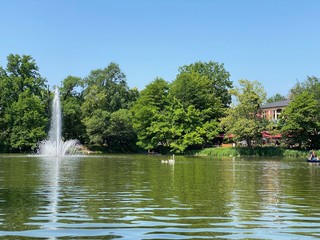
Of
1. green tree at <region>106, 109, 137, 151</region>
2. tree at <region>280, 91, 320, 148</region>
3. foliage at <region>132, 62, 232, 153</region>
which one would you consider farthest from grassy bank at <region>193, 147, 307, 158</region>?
green tree at <region>106, 109, 137, 151</region>

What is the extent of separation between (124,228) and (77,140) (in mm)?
81518

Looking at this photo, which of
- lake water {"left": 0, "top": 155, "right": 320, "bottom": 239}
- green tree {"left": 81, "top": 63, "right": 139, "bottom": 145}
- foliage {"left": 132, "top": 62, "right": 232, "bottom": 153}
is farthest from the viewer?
green tree {"left": 81, "top": 63, "right": 139, "bottom": 145}

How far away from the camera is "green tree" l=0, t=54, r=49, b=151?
81625 millimetres

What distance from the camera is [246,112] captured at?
2990 inches

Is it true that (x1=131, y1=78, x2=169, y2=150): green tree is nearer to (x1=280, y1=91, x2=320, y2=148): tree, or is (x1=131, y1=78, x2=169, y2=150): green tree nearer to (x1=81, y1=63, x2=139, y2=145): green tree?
(x1=81, y1=63, x2=139, y2=145): green tree

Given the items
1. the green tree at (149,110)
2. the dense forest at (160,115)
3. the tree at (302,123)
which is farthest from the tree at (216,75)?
the tree at (302,123)

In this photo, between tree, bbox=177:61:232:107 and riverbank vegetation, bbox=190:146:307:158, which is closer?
riverbank vegetation, bbox=190:146:307:158

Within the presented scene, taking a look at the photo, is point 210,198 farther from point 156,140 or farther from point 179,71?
point 179,71

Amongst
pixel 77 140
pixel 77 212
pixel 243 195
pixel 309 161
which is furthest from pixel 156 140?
pixel 77 212

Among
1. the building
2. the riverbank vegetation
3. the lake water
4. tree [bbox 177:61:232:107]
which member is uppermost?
tree [bbox 177:61:232:107]

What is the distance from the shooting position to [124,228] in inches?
449

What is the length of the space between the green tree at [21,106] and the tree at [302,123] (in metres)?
43.8

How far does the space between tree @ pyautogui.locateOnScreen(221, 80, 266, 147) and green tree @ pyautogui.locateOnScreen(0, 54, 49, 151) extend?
34.8m

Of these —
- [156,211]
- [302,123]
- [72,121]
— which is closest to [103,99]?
[72,121]
